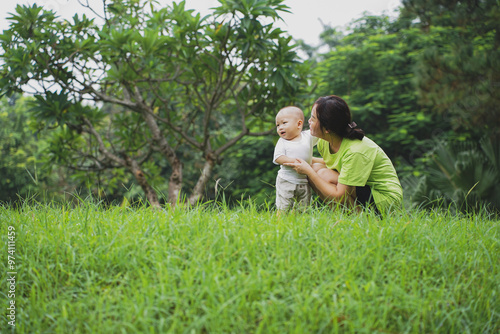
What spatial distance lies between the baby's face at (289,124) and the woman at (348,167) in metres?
0.10

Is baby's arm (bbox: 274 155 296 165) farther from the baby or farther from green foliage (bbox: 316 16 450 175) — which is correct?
green foliage (bbox: 316 16 450 175)

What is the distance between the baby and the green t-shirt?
264 mm

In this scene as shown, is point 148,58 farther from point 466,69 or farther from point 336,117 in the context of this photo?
point 466,69

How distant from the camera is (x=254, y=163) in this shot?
1094 cm

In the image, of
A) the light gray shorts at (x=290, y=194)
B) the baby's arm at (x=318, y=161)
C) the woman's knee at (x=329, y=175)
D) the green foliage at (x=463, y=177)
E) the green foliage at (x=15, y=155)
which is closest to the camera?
the light gray shorts at (x=290, y=194)

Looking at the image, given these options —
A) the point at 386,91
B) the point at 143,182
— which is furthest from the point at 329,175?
the point at 386,91

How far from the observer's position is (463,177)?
5270mm

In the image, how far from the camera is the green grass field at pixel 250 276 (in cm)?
154

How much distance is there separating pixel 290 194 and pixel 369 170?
547mm

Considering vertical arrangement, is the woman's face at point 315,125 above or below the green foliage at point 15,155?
above

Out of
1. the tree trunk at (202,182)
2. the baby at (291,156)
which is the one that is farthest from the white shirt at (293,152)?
the tree trunk at (202,182)

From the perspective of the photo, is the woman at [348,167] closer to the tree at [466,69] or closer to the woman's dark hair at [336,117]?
the woman's dark hair at [336,117]

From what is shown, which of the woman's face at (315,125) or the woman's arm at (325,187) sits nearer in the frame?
the woman's arm at (325,187)

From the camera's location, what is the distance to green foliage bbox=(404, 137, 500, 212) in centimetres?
520
